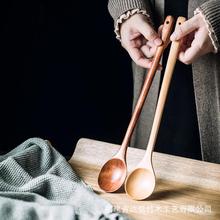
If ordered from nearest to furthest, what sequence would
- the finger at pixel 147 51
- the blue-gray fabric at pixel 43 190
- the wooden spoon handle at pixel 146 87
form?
the blue-gray fabric at pixel 43 190 < the wooden spoon handle at pixel 146 87 < the finger at pixel 147 51

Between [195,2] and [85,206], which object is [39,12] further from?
[85,206]

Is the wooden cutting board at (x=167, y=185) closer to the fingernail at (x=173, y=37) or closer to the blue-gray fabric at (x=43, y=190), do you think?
the blue-gray fabric at (x=43, y=190)

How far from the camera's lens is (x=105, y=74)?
136cm

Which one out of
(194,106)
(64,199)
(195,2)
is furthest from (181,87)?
(64,199)

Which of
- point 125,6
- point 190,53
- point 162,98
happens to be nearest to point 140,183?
point 162,98

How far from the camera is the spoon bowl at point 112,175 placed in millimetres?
701

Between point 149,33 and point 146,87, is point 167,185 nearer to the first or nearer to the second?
point 146,87

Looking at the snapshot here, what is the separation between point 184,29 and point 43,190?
367 millimetres

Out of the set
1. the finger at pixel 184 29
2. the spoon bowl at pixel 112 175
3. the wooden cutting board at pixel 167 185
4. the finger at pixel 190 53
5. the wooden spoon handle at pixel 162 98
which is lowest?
the wooden cutting board at pixel 167 185

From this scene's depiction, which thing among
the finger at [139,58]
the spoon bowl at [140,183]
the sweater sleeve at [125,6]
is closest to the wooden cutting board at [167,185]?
the spoon bowl at [140,183]

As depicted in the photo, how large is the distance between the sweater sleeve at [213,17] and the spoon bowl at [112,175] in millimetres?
283

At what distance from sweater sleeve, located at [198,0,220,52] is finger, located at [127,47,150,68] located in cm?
14

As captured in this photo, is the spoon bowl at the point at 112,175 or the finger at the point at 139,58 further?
the finger at the point at 139,58

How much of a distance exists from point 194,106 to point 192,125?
0.16 feet
